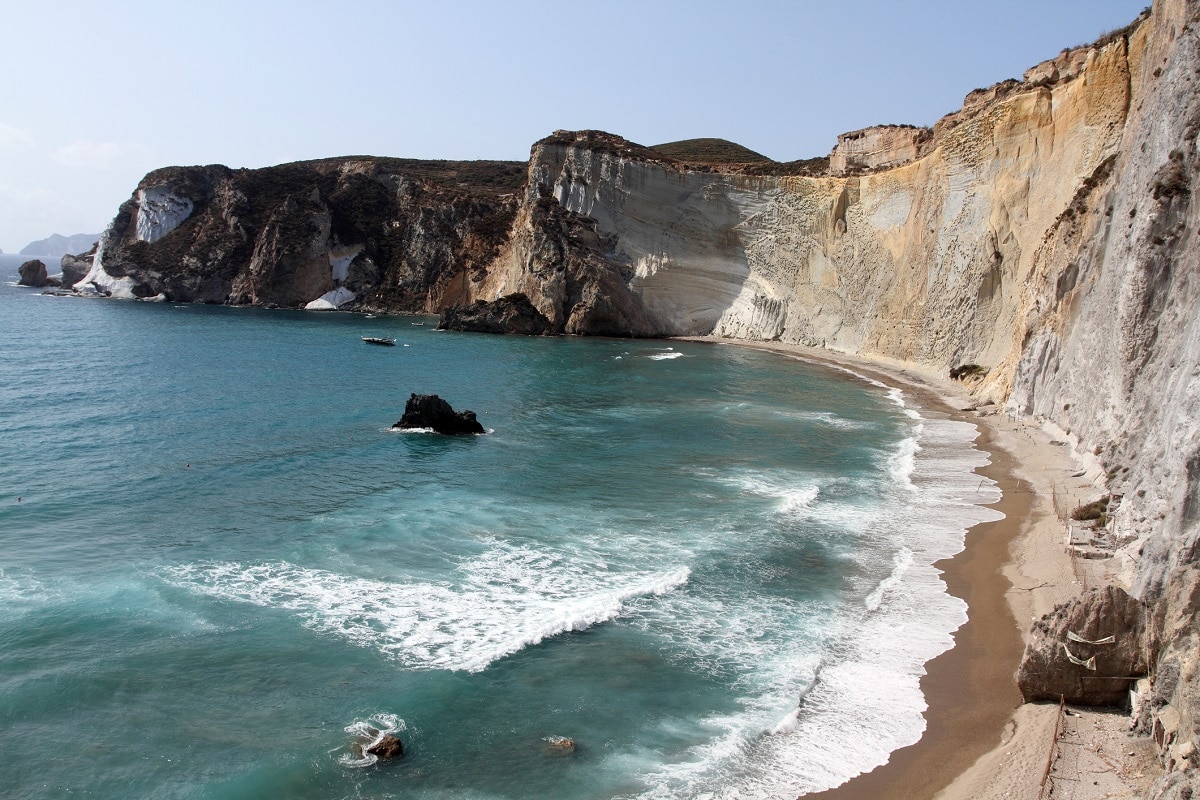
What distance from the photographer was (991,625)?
13273 millimetres

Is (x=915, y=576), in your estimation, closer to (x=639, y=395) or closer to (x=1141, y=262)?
(x=1141, y=262)

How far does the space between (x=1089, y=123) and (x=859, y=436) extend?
668 inches

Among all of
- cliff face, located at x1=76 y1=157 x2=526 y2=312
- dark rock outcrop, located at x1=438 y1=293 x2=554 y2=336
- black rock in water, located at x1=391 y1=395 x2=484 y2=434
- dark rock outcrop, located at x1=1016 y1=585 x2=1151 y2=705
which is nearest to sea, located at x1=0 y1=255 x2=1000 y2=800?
black rock in water, located at x1=391 y1=395 x2=484 y2=434

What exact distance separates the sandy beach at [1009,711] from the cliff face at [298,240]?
67.6 metres

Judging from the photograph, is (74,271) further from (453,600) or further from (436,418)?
(453,600)

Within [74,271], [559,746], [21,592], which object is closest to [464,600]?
[559,746]

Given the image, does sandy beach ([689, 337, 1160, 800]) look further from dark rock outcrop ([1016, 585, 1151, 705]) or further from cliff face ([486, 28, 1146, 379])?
cliff face ([486, 28, 1146, 379])

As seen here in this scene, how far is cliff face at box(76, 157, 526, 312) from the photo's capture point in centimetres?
8369

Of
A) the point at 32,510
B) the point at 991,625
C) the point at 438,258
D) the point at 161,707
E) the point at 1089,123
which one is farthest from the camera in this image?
the point at 438,258

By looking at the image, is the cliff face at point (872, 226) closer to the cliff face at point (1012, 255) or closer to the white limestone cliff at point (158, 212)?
the cliff face at point (1012, 255)

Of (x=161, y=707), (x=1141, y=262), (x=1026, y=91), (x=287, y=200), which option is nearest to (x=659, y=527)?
(x=161, y=707)

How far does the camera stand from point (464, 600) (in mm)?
13883

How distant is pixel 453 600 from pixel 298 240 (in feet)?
255

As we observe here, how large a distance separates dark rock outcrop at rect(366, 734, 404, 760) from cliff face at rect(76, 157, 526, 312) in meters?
73.0
